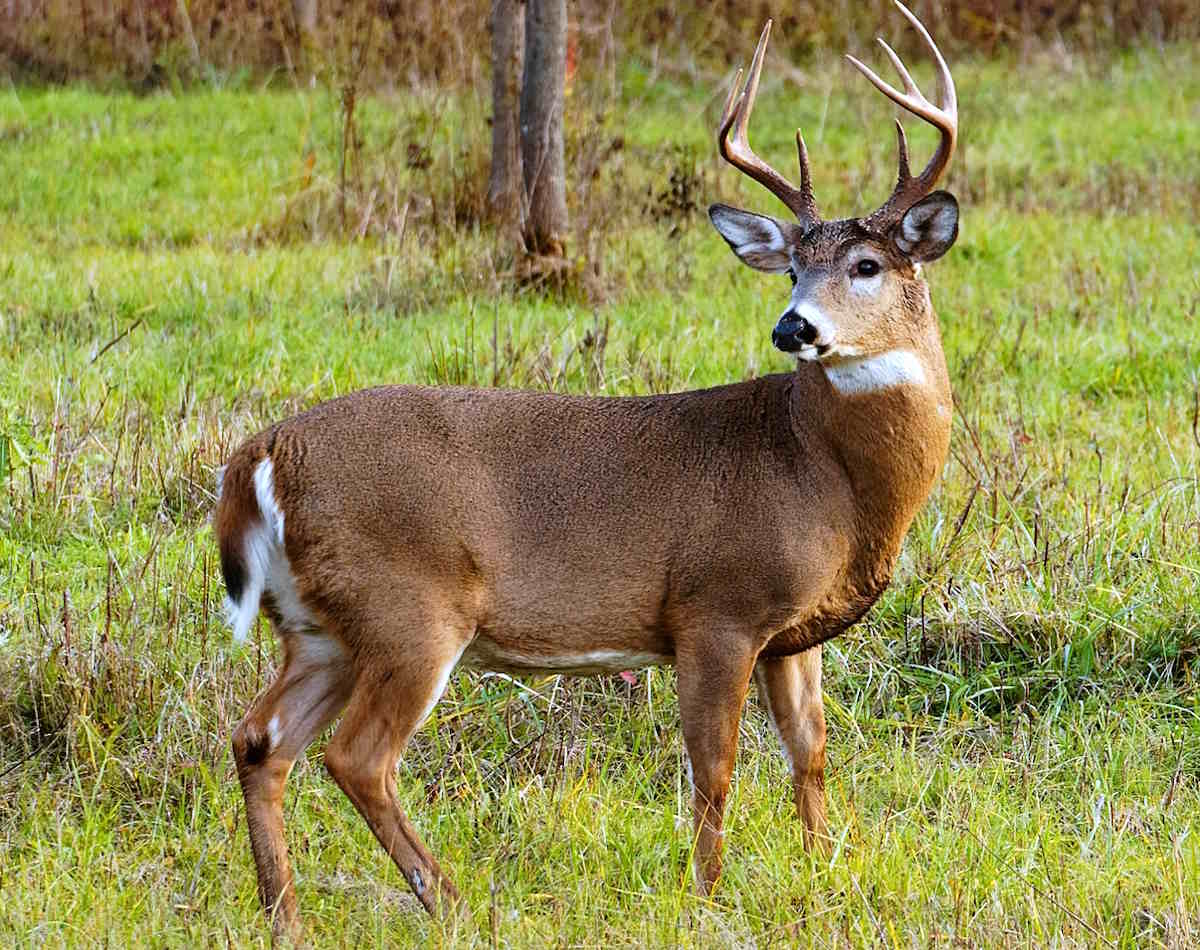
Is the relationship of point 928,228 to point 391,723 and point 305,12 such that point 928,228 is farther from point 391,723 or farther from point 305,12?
point 305,12

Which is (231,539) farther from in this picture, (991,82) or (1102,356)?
(991,82)

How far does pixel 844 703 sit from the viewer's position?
4.65 metres

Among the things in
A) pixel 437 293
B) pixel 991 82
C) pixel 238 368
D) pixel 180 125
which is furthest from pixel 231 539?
pixel 991 82

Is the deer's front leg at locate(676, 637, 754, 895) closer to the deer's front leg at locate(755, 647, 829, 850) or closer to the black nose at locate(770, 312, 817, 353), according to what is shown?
the deer's front leg at locate(755, 647, 829, 850)

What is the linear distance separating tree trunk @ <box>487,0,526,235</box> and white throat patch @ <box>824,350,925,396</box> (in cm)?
450

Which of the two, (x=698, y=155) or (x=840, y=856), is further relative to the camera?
(x=698, y=155)

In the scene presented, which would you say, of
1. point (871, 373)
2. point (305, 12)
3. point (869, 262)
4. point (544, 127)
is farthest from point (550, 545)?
point (305, 12)

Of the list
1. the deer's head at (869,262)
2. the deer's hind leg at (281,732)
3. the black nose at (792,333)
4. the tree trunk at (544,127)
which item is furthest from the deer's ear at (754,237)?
the tree trunk at (544,127)

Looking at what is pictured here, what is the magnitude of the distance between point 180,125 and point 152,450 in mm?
5964

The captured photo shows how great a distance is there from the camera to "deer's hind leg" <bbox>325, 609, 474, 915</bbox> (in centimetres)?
360

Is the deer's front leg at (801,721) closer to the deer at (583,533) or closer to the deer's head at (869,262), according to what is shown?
the deer at (583,533)

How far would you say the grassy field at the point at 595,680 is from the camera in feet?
12.0

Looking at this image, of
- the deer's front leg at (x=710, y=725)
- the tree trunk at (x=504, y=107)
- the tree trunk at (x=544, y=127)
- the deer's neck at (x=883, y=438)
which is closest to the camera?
the deer's front leg at (x=710, y=725)

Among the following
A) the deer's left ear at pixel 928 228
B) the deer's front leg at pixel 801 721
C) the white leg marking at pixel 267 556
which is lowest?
the deer's front leg at pixel 801 721
